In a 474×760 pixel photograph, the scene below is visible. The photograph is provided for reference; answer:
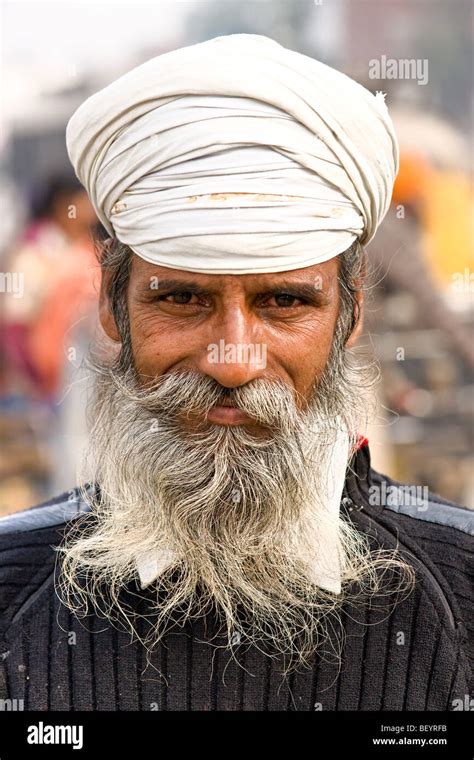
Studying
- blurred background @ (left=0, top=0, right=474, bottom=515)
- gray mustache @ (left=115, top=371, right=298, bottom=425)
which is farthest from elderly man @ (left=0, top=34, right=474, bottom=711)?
blurred background @ (left=0, top=0, right=474, bottom=515)

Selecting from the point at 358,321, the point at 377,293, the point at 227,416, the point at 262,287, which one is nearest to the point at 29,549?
the point at 227,416

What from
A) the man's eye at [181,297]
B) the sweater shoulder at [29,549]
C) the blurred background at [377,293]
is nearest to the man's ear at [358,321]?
the man's eye at [181,297]

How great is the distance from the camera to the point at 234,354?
216 centimetres

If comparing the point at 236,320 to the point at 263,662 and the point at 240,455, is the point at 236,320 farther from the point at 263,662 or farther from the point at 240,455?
the point at 263,662

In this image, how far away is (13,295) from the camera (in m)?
7.88

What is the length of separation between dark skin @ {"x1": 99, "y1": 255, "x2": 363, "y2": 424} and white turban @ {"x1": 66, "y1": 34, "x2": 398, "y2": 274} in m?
0.04

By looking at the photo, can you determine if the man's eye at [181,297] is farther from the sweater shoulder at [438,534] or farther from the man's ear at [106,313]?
the sweater shoulder at [438,534]

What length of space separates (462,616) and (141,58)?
923cm

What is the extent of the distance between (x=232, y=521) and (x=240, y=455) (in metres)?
0.16

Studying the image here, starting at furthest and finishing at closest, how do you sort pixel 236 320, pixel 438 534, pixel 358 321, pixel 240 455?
pixel 358 321, pixel 438 534, pixel 240 455, pixel 236 320

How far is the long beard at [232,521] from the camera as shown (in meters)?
2.24

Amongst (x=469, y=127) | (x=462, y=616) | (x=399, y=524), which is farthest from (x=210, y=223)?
(x=469, y=127)

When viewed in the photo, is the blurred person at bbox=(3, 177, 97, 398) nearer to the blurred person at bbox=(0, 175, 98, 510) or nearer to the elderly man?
the blurred person at bbox=(0, 175, 98, 510)

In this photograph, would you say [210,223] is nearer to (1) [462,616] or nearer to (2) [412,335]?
(1) [462,616]
